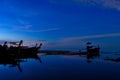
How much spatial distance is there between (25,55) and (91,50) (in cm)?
2844

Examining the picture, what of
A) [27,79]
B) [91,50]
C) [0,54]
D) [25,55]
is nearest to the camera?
[27,79]

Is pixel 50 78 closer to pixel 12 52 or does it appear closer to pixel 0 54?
pixel 0 54

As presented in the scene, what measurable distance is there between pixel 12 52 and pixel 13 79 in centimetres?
2885

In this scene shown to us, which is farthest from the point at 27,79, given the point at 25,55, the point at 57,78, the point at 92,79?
the point at 25,55

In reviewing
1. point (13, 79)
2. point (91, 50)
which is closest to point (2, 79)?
point (13, 79)

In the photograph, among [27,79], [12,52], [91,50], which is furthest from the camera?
[91,50]

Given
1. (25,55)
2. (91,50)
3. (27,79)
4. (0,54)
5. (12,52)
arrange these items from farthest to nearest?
(91,50) → (25,55) → (12,52) → (0,54) → (27,79)

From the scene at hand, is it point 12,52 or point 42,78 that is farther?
point 12,52

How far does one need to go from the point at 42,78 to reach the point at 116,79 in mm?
7121

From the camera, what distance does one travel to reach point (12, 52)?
49938 mm

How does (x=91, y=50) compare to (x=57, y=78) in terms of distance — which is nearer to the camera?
(x=57, y=78)

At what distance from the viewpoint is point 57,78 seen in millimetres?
22422

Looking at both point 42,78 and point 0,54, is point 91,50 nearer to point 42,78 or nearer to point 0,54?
point 0,54

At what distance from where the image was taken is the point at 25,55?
208 feet
